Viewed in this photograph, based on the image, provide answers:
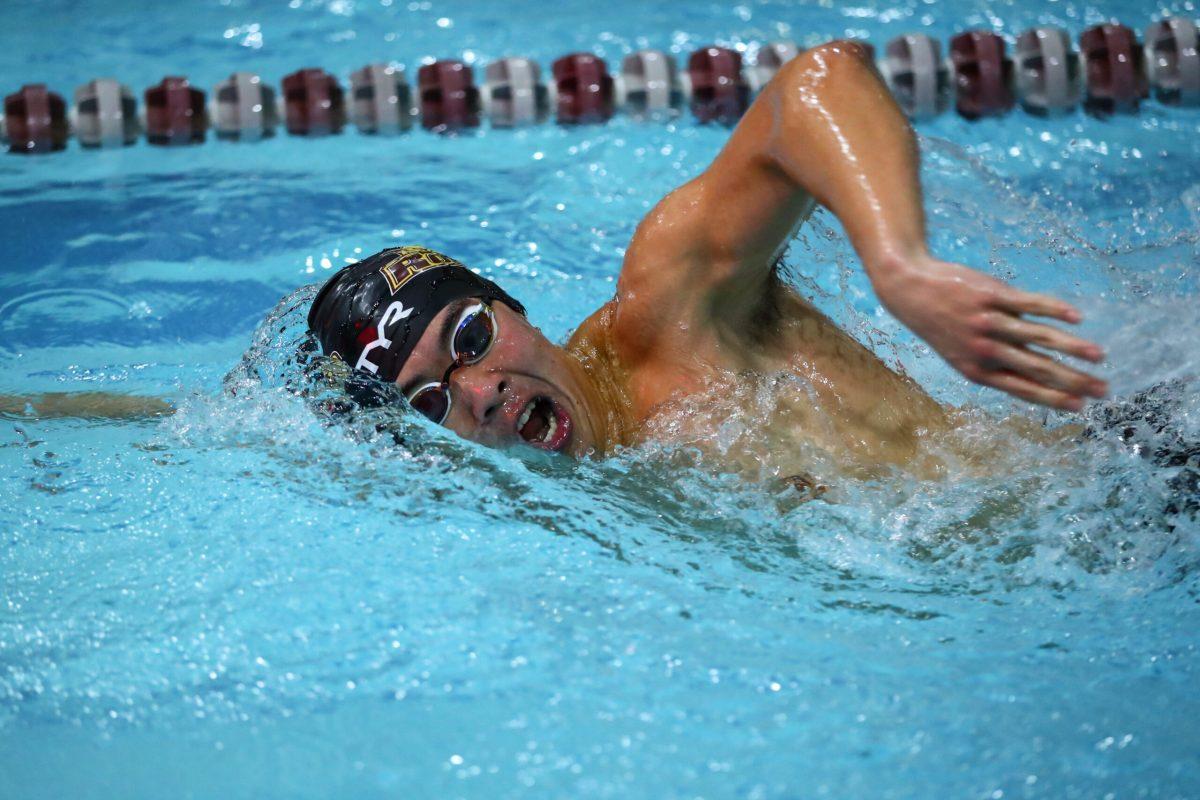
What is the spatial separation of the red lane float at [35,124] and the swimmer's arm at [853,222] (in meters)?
2.93

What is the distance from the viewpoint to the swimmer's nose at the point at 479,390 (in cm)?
216

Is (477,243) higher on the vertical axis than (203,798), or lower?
higher

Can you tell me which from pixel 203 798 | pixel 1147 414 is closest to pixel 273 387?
pixel 203 798

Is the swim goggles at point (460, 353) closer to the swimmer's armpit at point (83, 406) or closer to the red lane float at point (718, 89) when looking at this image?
the swimmer's armpit at point (83, 406)

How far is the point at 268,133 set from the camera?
427 cm

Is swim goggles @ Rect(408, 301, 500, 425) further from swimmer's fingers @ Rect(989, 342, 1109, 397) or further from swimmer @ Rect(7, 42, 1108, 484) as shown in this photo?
swimmer's fingers @ Rect(989, 342, 1109, 397)

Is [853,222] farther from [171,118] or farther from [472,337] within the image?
[171,118]

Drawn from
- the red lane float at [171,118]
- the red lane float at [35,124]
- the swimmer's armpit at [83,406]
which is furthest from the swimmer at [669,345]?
the red lane float at [35,124]

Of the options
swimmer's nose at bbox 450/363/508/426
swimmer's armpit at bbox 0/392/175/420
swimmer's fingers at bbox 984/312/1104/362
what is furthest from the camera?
swimmer's armpit at bbox 0/392/175/420

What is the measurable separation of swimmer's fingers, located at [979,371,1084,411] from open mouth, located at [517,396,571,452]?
3.22ft

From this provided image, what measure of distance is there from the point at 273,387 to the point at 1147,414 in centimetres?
176

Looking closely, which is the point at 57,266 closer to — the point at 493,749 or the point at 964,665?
the point at 493,749

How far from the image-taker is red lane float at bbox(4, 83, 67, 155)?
422 cm

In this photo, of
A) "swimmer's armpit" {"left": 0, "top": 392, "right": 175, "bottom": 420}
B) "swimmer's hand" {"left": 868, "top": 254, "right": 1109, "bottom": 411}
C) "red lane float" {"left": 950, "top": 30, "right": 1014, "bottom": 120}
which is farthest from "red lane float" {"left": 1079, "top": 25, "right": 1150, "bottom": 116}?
"swimmer's armpit" {"left": 0, "top": 392, "right": 175, "bottom": 420}
